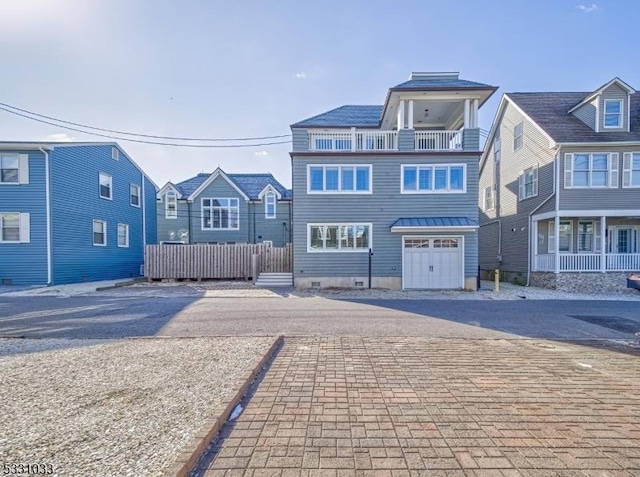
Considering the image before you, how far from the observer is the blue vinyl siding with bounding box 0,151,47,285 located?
606 inches

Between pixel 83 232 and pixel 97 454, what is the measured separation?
18797 mm

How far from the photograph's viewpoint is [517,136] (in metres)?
18.6

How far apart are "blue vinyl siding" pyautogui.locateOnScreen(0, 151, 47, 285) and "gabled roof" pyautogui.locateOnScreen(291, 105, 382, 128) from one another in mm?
13017

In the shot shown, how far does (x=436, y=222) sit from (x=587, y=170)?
808cm

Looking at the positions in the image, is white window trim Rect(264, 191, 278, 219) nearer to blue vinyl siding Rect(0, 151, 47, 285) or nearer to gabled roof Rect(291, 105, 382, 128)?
Result: gabled roof Rect(291, 105, 382, 128)

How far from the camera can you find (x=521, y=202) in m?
18.1

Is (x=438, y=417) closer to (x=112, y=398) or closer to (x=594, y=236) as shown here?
(x=112, y=398)

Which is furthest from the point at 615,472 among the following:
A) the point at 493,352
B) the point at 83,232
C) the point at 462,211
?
the point at 83,232

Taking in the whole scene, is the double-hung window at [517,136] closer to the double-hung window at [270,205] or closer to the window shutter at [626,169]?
the window shutter at [626,169]

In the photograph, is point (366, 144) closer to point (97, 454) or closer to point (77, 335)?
point (77, 335)

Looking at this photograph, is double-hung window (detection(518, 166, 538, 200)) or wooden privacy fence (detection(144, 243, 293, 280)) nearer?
double-hung window (detection(518, 166, 538, 200))

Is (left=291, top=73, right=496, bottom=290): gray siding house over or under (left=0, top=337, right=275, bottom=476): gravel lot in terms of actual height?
over

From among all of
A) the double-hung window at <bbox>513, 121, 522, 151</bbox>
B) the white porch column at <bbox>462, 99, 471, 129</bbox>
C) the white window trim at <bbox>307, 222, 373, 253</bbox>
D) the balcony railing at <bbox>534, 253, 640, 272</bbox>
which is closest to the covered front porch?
the balcony railing at <bbox>534, 253, 640, 272</bbox>

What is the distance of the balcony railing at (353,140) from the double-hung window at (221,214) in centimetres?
1221
